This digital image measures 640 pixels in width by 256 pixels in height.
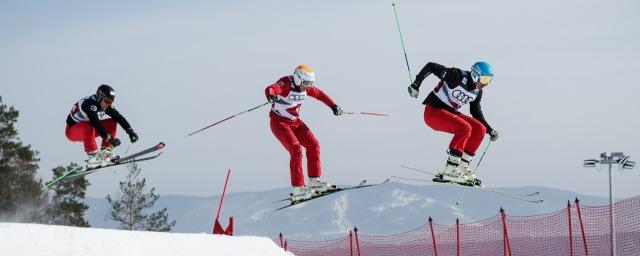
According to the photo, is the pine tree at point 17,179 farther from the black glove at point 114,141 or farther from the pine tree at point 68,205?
the black glove at point 114,141

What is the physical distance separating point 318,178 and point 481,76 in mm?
3111

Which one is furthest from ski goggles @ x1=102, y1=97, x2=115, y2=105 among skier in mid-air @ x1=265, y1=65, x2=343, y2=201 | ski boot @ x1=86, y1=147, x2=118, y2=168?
skier in mid-air @ x1=265, y1=65, x2=343, y2=201

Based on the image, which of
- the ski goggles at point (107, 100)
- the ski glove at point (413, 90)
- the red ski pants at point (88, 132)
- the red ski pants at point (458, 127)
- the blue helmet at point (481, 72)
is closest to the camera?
the ski glove at point (413, 90)

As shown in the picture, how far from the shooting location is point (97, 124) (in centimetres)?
1755

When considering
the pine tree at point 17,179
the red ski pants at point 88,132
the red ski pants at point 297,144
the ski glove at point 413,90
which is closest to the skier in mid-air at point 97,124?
the red ski pants at point 88,132

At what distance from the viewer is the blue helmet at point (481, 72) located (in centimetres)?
1648

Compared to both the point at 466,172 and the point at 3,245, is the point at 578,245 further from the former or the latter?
the point at 3,245

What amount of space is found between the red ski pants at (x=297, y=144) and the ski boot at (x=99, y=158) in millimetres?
3032

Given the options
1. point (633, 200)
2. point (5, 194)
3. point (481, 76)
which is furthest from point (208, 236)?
point (5, 194)

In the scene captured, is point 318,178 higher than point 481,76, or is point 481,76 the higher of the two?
point 481,76

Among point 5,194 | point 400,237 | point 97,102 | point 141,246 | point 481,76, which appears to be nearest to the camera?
point 141,246

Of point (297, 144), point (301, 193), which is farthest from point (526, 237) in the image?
point (297, 144)

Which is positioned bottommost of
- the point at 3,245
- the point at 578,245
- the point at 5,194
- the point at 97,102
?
the point at 3,245

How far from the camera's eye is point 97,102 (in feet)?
57.9
